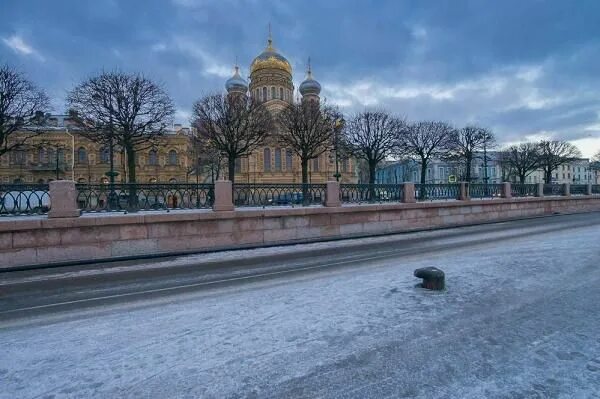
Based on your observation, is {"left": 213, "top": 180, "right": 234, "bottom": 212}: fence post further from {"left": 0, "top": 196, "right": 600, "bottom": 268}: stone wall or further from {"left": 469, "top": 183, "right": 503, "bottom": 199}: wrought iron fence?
{"left": 469, "top": 183, "right": 503, "bottom": 199}: wrought iron fence

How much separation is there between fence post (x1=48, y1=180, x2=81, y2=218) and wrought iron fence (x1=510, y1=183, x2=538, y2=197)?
2423 cm

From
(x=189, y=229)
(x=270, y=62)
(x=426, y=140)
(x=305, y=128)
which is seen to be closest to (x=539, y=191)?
(x=426, y=140)

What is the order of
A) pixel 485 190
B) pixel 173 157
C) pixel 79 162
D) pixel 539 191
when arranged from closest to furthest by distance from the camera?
pixel 485 190 → pixel 539 191 → pixel 79 162 → pixel 173 157

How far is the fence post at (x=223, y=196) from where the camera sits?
1128 cm

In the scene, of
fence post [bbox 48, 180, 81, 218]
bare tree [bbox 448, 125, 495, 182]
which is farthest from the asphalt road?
bare tree [bbox 448, 125, 495, 182]

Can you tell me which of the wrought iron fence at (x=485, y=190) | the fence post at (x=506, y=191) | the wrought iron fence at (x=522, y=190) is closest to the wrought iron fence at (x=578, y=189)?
the wrought iron fence at (x=522, y=190)

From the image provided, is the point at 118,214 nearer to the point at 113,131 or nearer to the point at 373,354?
the point at 373,354

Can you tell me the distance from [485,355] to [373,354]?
1245mm

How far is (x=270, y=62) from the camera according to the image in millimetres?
59062

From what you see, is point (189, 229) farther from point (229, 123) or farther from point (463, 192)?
point (229, 123)

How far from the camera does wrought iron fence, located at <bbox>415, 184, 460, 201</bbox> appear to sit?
664 inches

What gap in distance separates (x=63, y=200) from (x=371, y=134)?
27542mm

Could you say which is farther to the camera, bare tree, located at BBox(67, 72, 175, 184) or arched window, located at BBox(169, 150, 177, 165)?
arched window, located at BBox(169, 150, 177, 165)

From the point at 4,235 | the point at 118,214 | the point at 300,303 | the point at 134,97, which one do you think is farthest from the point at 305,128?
the point at 300,303
